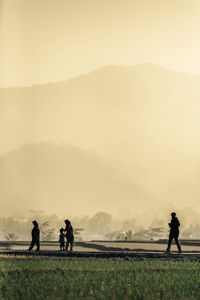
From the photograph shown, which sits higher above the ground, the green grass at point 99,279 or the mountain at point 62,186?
the mountain at point 62,186

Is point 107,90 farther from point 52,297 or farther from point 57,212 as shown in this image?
point 52,297

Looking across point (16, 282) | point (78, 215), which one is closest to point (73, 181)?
point (78, 215)

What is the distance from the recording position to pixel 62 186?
81312 millimetres

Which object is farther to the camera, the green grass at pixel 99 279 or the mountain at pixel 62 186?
the mountain at pixel 62 186

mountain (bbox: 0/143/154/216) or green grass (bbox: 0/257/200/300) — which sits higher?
mountain (bbox: 0/143/154/216)

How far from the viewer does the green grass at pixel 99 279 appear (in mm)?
15344

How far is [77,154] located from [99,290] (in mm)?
73404

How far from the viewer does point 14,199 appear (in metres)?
72.1

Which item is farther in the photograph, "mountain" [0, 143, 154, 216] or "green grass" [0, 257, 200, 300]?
"mountain" [0, 143, 154, 216]

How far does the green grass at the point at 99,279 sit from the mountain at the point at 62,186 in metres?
43.3

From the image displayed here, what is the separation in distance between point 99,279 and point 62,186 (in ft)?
207

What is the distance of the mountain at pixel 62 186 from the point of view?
72.8m

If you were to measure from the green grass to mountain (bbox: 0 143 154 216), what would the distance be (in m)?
43.3

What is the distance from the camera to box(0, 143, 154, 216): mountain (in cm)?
7281
